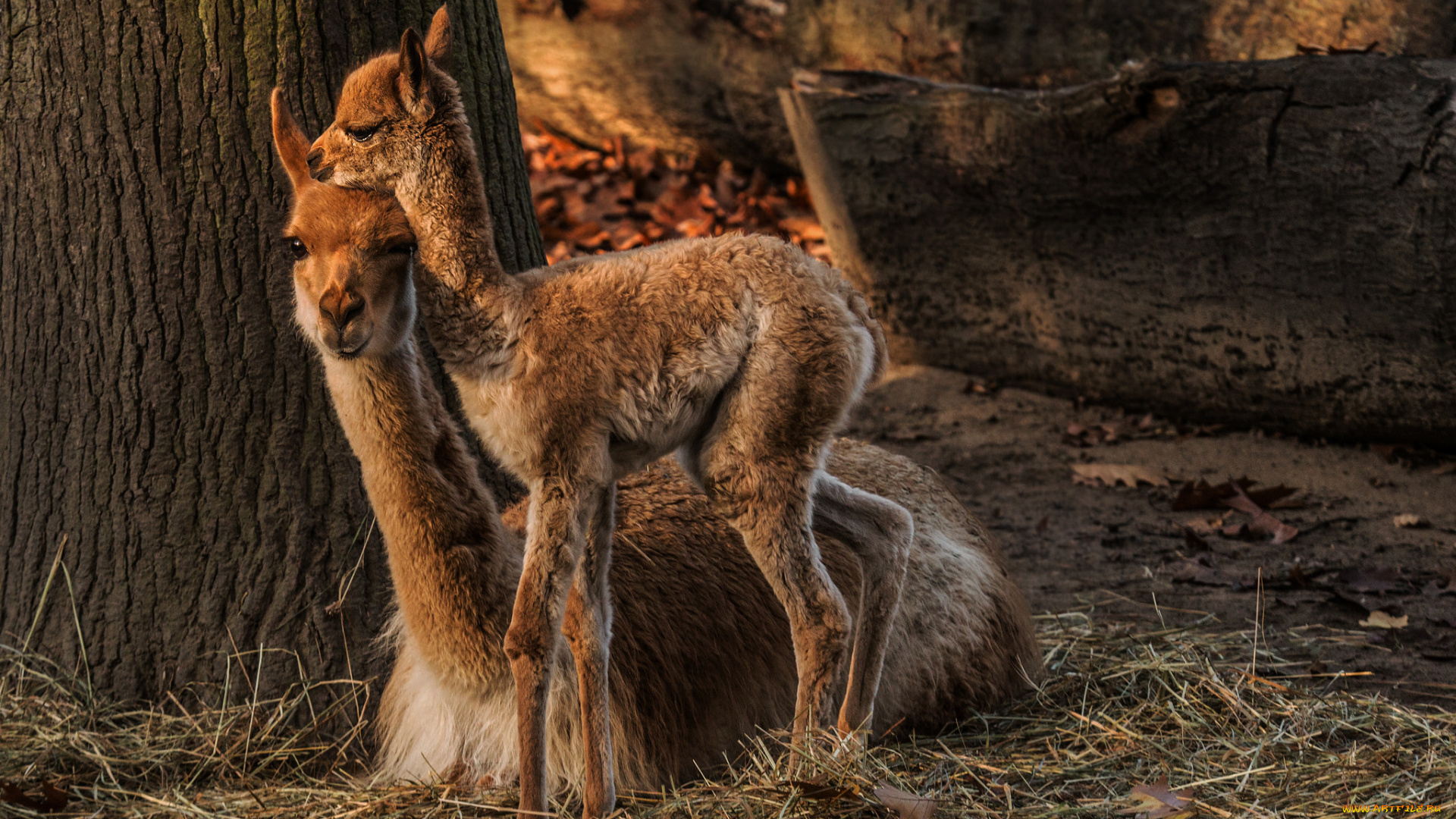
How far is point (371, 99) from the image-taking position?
8.04ft

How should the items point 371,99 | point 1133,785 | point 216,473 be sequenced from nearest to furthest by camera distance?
point 371,99 → point 1133,785 → point 216,473

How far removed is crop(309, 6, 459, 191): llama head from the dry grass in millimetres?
1462

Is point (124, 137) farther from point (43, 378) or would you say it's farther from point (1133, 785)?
point (1133, 785)

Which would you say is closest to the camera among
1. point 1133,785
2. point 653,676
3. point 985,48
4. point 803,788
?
point 803,788

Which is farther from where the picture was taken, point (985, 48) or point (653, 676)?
point (985, 48)

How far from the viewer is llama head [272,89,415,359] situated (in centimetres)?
245

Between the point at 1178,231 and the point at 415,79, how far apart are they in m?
4.73

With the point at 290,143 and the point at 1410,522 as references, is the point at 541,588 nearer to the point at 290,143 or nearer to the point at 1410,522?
the point at 290,143

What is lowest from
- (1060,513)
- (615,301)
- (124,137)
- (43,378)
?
(1060,513)

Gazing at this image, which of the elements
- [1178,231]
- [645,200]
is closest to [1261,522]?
[1178,231]

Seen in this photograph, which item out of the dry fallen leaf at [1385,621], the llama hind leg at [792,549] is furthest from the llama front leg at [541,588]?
the dry fallen leaf at [1385,621]

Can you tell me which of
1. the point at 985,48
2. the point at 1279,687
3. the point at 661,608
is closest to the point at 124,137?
the point at 661,608

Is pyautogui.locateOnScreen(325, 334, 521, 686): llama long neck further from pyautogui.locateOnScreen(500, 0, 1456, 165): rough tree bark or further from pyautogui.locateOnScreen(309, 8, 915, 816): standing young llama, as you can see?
pyautogui.locateOnScreen(500, 0, 1456, 165): rough tree bark

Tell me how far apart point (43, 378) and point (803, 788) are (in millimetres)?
2429
